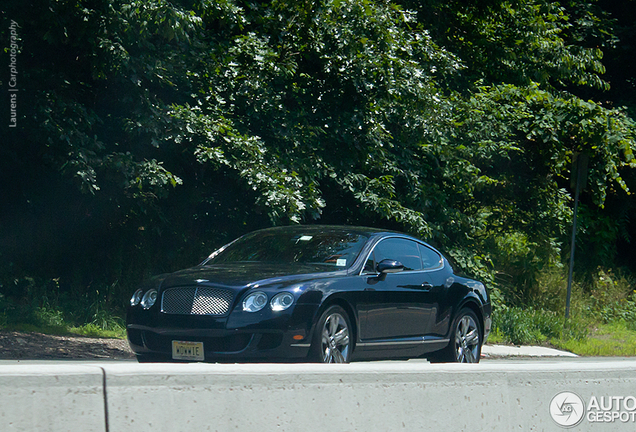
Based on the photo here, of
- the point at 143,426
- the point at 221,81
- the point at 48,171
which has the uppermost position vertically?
the point at 221,81

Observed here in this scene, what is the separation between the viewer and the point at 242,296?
666 cm

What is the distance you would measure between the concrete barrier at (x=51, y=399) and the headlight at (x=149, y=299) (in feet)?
11.7

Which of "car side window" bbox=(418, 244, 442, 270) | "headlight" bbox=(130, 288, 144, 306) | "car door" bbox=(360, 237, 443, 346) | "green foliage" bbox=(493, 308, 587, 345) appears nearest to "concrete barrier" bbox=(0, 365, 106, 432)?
"headlight" bbox=(130, 288, 144, 306)

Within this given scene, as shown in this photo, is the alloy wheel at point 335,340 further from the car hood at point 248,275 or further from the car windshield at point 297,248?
the car windshield at point 297,248

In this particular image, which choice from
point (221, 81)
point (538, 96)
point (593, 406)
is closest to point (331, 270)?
point (593, 406)

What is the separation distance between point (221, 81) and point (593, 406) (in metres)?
8.64

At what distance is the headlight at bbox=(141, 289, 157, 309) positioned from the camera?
7102 millimetres

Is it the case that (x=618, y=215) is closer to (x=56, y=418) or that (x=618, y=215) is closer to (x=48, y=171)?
(x=48, y=171)

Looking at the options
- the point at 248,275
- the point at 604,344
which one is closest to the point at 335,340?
the point at 248,275

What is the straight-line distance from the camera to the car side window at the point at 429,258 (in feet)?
28.5

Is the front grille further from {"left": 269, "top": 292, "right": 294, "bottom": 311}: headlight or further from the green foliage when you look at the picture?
the green foliage

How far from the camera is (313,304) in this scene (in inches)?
267

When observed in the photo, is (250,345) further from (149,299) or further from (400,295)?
(400,295)

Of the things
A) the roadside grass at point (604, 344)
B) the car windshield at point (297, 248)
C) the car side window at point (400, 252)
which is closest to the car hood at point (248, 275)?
the car windshield at point (297, 248)
